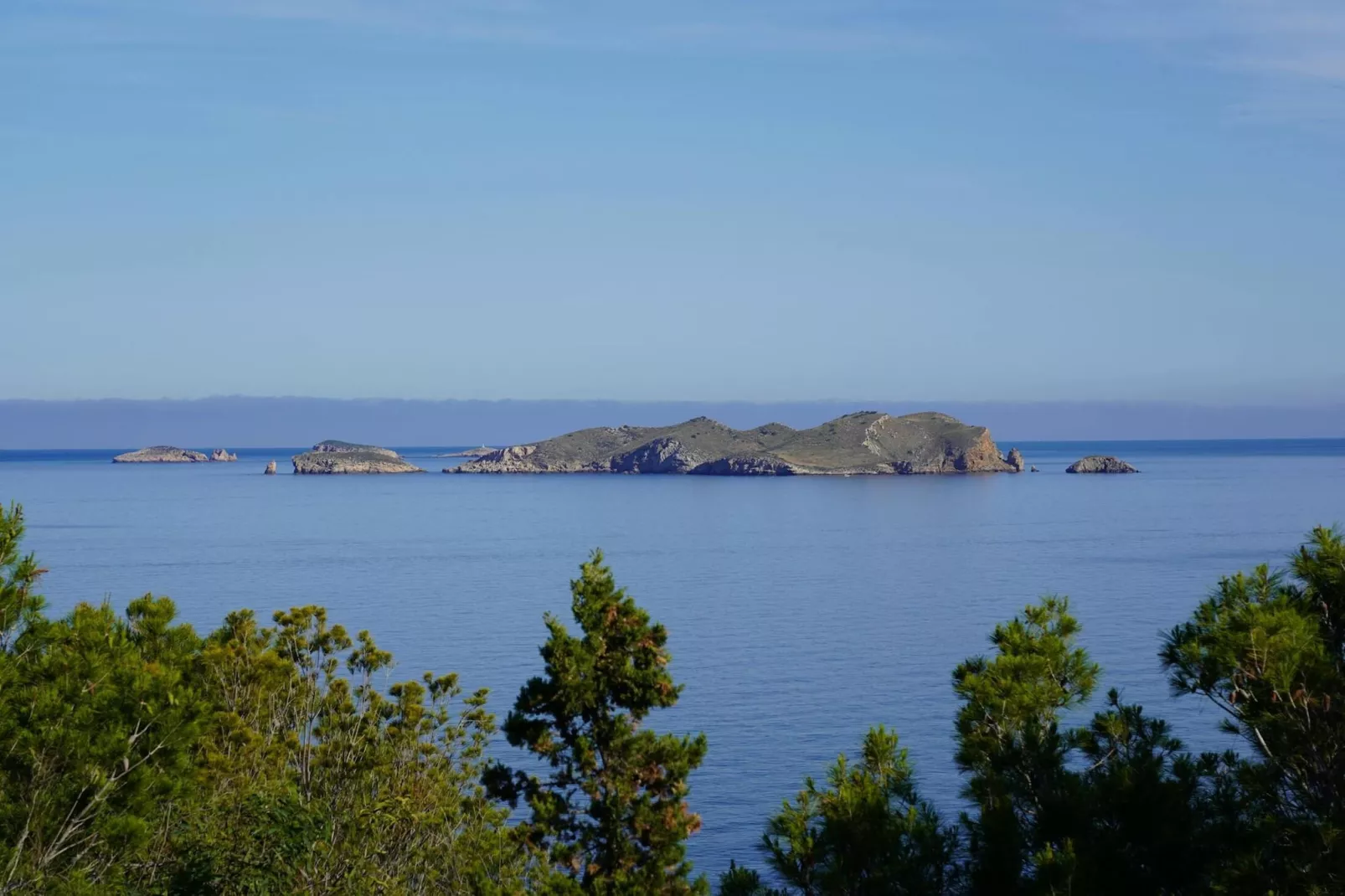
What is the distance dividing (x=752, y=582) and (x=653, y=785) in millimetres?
68466

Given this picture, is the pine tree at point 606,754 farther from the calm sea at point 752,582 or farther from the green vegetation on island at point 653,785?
the calm sea at point 752,582

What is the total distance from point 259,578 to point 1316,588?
78.6 metres

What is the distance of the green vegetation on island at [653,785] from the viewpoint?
1407 centimetres

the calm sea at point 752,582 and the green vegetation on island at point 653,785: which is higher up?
the green vegetation on island at point 653,785

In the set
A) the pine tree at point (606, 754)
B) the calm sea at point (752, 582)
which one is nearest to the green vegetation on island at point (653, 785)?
the pine tree at point (606, 754)

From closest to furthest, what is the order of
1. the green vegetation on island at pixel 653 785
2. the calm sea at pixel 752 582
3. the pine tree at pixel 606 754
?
the green vegetation on island at pixel 653 785 → the pine tree at pixel 606 754 → the calm sea at pixel 752 582

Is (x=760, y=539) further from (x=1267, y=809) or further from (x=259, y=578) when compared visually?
(x=1267, y=809)

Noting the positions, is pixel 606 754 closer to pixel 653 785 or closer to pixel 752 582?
pixel 653 785

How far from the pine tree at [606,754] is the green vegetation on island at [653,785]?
0.04 meters

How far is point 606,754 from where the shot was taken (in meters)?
19.5

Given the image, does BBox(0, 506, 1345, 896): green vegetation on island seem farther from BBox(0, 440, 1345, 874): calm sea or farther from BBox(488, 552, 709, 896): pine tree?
BBox(0, 440, 1345, 874): calm sea

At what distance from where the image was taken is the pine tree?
750 inches

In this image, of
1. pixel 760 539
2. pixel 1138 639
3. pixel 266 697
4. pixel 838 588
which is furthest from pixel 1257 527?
pixel 266 697

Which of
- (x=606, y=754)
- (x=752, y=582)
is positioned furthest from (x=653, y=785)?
(x=752, y=582)
